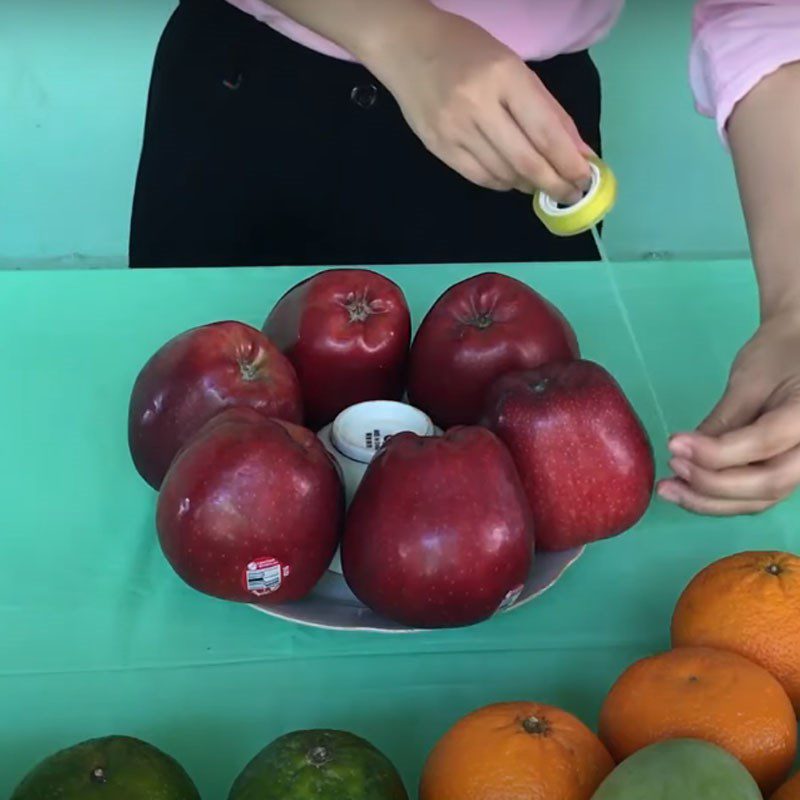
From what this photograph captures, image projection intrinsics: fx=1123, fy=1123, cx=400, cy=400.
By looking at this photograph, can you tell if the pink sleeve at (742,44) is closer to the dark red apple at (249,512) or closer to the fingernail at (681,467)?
the fingernail at (681,467)

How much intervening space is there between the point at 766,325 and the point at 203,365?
334 mm

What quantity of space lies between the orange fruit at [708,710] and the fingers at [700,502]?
0.41 ft

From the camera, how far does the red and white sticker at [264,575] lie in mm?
545

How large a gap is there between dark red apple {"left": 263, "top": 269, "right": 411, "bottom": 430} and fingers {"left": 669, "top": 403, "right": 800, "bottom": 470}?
184 mm

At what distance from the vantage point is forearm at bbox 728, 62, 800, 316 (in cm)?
70

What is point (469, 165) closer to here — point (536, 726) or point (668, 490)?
point (668, 490)

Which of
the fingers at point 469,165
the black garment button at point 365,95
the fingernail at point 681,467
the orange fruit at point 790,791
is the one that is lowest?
the orange fruit at point 790,791

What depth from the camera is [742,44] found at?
2.50ft

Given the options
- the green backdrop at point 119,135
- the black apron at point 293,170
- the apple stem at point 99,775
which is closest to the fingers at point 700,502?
the apple stem at point 99,775

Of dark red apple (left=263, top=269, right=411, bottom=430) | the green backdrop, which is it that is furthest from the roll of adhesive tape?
the green backdrop

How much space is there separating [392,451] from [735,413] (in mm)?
208

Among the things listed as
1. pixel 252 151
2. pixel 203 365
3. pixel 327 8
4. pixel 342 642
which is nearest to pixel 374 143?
pixel 252 151

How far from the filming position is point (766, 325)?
674 mm

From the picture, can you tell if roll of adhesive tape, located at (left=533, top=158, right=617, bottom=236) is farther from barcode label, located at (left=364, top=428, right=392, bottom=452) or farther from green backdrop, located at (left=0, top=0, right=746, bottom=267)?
green backdrop, located at (left=0, top=0, right=746, bottom=267)
